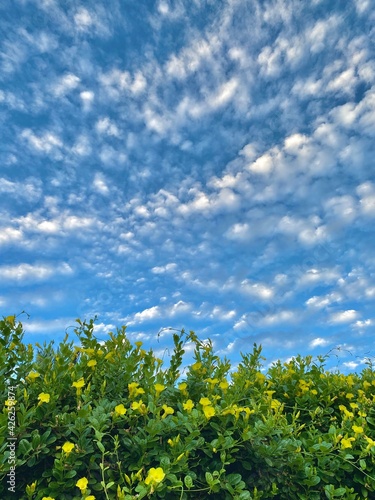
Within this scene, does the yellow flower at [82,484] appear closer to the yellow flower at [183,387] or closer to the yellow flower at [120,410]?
the yellow flower at [120,410]

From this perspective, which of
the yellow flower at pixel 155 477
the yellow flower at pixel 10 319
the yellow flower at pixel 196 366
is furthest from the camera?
the yellow flower at pixel 10 319

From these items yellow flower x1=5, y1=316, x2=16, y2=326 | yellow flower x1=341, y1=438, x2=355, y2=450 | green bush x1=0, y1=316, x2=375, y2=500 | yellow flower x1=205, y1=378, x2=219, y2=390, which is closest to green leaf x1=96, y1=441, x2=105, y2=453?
green bush x1=0, y1=316, x2=375, y2=500

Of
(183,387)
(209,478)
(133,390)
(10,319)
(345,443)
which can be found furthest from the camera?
(10,319)

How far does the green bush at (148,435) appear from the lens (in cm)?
270

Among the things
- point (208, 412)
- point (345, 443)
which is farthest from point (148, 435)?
point (345, 443)

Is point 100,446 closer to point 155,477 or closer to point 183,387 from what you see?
point 155,477

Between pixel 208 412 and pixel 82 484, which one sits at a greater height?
pixel 208 412

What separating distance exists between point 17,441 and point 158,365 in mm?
1184

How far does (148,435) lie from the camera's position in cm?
289

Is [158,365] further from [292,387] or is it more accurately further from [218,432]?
[292,387]

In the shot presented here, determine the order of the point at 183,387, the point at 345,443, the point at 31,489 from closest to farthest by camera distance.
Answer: the point at 31,489 → the point at 183,387 → the point at 345,443

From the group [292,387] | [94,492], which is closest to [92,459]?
[94,492]

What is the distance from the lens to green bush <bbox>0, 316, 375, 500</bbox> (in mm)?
2703

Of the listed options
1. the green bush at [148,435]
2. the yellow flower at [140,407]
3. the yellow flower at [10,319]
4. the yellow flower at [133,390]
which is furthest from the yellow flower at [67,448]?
the yellow flower at [10,319]
